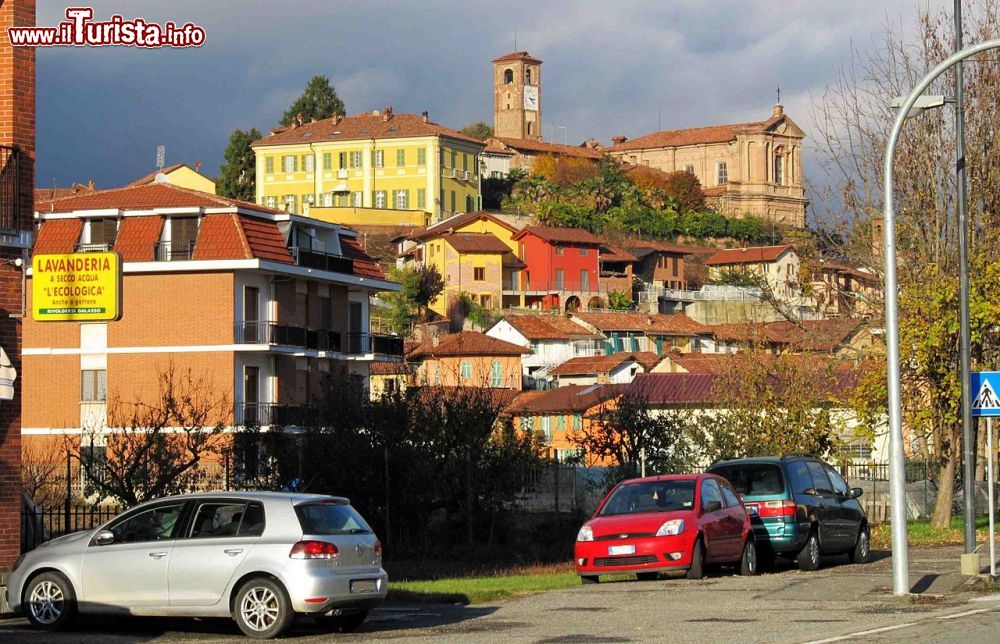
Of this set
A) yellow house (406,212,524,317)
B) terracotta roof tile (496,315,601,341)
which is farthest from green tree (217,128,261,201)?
terracotta roof tile (496,315,601,341)

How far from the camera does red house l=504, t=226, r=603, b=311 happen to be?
11644cm

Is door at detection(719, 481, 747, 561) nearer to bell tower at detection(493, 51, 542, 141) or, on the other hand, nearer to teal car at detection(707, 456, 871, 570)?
Answer: teal car at detection(707, 456, 871, 570)

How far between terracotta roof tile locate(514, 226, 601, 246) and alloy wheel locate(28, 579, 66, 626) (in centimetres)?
9994

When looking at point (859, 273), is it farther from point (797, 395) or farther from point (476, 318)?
point (476, 318)

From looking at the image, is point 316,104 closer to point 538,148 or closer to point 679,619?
point 538,148

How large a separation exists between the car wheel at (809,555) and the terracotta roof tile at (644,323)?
79.2 m

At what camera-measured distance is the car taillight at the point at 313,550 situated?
15.8m

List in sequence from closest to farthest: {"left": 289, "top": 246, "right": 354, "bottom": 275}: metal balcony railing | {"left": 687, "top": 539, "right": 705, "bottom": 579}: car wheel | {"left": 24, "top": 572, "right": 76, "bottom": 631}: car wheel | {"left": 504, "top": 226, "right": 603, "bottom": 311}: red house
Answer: {"left": 24, "top": 572, "right": 76, "bottom": 631}: car wheel → {"left": 687, "top": 539, "right": 705, "bottom": 579}: car wheel → {"left": 289, "top": 246, "right": 354, "bottom": 275}: metal balcony railing → {"left": 504, "top": 226, "right": 603, "bottom": 311}: red house

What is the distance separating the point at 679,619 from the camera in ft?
55.8

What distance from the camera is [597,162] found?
153 m

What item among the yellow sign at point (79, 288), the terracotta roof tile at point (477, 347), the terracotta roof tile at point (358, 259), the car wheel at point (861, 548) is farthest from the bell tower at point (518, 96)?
the yellow sign at point (79, 288)

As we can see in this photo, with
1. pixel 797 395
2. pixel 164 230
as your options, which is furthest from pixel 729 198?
pixel 797 395

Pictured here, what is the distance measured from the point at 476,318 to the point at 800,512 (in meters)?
85.2

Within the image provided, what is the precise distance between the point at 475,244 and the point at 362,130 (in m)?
21.7
